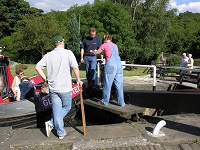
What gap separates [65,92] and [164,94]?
7.40 feet

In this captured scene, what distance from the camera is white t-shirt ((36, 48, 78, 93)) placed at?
431cm

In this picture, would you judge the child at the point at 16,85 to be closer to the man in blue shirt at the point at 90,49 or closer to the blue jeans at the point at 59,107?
the man in blue shirt at the point at 90,49

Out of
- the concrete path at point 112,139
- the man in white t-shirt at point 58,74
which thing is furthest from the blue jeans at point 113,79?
the man in white t-shirt at point 58,74

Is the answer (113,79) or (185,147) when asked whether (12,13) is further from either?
(185,147)

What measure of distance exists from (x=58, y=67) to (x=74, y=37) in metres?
31.6

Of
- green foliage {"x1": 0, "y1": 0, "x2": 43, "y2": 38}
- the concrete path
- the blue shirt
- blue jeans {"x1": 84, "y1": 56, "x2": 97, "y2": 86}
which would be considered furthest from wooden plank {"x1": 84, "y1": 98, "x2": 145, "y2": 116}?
green foliage {"x1": 0, "y1": 0, "x2": 43, "y2": 38}

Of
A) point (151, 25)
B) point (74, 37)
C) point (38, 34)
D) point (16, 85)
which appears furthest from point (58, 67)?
point (74, 37)

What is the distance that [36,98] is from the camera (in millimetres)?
6594

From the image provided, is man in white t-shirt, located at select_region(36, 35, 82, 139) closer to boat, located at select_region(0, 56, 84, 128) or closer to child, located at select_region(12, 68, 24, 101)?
boat, located at select_region(0, 56, 84, 128)

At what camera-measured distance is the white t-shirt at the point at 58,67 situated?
4312 millimetres

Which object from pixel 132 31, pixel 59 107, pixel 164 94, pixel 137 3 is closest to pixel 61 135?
pixel 59 107

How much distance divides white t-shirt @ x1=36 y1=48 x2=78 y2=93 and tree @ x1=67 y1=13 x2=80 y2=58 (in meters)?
30.0

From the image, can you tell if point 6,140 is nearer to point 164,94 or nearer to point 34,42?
point 164,94

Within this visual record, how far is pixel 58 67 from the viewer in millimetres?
4312
